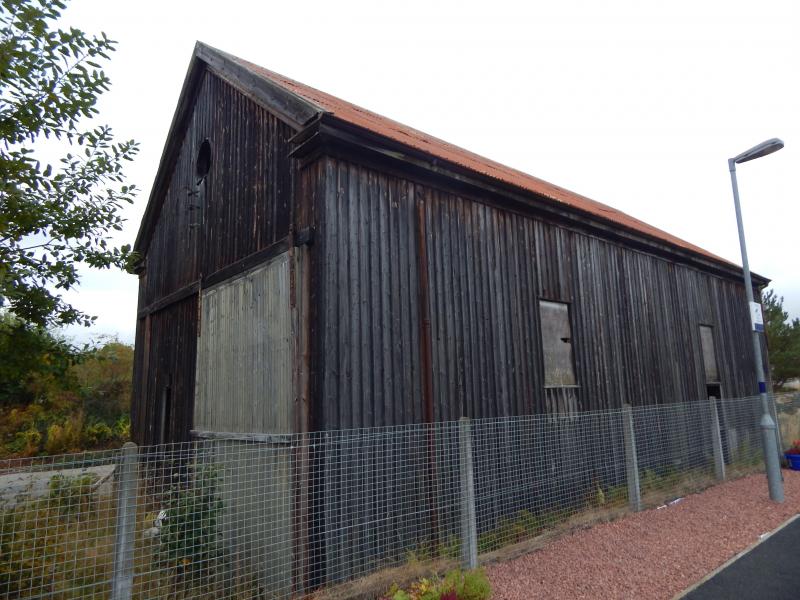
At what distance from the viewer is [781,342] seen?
27.1 meters

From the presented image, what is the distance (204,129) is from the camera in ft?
33.7

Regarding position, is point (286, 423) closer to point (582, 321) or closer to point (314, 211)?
point (314, 211)

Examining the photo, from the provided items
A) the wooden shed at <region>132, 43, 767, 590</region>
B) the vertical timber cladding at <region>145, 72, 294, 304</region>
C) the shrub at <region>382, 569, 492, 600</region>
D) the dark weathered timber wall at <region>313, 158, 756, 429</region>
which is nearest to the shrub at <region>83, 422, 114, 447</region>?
the wooden shed at <region>132, 43, 767, 590</region>

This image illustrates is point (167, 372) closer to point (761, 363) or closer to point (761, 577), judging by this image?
point (761, 577)

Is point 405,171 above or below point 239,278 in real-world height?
above

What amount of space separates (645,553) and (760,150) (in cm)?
783

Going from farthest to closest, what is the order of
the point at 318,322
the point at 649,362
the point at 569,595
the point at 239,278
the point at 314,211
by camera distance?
the point at 649,362 → the point at 239,278 → the point at 314,211 → the point at 318,322 → the point at 569,595

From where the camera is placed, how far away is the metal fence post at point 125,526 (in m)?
3.65

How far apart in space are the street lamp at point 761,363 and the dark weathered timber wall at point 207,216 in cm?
867

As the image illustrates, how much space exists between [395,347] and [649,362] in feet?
23.4

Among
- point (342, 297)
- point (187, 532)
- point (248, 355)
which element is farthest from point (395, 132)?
point (187, 532)

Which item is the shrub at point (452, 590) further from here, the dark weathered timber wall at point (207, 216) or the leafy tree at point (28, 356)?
the dark weathered timber wall at point (207, 216)

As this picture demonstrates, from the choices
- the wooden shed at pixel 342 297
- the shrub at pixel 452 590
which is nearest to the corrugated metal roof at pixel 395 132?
the wooden shed at pixel 342 297

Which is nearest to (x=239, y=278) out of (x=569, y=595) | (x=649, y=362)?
(x=569, y=595)
